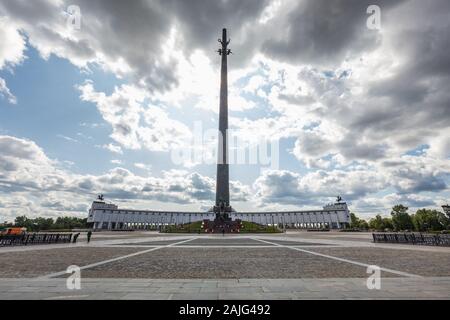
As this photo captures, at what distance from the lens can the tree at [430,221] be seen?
89925 millimetres

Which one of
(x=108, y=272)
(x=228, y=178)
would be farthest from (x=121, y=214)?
(x=108, y=272)

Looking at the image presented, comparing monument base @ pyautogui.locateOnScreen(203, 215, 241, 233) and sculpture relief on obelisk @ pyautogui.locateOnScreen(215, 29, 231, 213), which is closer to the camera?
monument base @ pyautogui.locateOnScreen(203, 215, 241, 233)

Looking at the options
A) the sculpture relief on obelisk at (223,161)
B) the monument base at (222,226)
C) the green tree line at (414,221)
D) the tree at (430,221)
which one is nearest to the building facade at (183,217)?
the green tree line at (414,221)

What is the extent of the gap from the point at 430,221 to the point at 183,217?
12195 cm

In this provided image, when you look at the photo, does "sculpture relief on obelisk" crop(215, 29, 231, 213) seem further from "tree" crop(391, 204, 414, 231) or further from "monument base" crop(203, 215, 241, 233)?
"tree" crop(391, 204, 414, 231)

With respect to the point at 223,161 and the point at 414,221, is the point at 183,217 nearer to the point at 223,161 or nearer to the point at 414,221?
the point at 223,161

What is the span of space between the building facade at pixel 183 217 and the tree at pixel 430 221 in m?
35.0

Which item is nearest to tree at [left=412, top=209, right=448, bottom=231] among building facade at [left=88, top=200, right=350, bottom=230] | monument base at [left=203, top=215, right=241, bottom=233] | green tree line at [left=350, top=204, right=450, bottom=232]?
green tree line at [left=350, top=204, right=450, bottom=232]

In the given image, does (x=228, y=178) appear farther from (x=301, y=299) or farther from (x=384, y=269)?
(x=301, y=299)

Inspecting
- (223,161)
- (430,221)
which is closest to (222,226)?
(223,161)

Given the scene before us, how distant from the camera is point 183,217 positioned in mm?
153750

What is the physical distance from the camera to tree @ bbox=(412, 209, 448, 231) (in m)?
89.9
